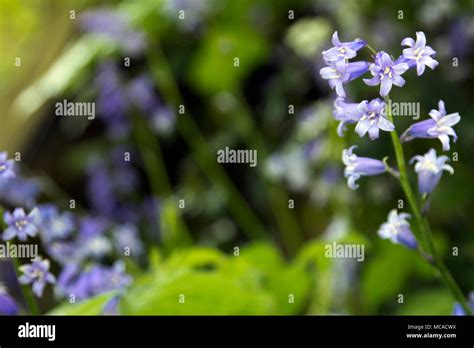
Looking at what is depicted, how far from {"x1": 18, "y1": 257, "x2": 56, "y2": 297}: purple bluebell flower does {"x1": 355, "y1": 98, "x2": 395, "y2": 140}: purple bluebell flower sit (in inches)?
16.3

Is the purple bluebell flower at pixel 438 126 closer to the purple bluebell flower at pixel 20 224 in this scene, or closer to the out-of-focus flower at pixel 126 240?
the purple bluebell flower at pixel 20 224

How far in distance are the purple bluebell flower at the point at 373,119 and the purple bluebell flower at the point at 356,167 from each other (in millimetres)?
48

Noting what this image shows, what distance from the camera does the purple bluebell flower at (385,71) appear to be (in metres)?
0.73

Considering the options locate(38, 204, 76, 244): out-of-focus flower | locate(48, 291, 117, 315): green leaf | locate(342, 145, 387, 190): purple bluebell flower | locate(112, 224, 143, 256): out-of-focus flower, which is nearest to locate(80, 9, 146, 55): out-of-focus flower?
locate(112, 224, 143, 256): out-of-focus flower

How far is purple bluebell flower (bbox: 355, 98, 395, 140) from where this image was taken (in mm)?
748

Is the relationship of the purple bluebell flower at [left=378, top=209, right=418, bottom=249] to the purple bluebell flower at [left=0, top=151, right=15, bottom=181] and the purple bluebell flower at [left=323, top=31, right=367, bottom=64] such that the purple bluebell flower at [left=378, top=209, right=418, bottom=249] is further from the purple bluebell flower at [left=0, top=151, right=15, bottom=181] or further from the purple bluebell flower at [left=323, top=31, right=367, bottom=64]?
the purple bluebell flower at [left=0, top=151, right=15, bottom=181]

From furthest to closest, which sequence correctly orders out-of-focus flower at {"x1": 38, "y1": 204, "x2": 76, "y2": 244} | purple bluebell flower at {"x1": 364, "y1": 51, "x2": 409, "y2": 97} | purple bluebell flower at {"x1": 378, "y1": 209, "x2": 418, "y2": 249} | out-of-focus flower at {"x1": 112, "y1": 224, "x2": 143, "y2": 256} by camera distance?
1. out-of-focus flower at {"x1": 112, "y1": 224, "x2": 143, "y2": 256}
2. out-of-focus flower at {"x1": 38, "y1": 204, "x2": 76, "y2": 244}
3. purple bluebell flower at {"x1": 378, "y1": 209, "x2": 418, "y2": 249}
4. purple bluebell flower at {"x1": 364, "y1": 51, "x2": 409, "y2": 97}

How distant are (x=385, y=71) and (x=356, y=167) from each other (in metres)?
0.13

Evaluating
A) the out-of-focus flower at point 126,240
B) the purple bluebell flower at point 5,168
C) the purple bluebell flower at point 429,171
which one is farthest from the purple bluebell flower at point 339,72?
the out-of-focus flower at point 126,240

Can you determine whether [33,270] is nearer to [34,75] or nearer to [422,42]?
[422,42]

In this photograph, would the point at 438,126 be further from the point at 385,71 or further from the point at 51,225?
the point at 51,225

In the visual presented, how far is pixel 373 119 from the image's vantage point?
2.49 feet

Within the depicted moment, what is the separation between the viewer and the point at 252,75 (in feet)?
7.20

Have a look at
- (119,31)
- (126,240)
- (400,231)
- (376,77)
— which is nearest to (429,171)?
(400,231)
